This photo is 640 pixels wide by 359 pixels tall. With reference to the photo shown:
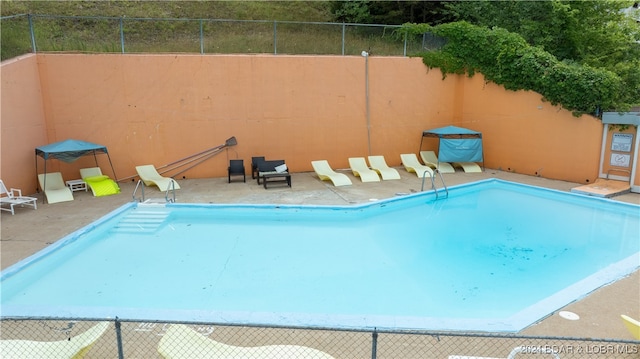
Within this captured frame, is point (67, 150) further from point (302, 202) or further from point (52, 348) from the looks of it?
point (52, 348)

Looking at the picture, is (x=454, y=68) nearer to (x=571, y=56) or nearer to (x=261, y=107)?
(x=571, y=56)

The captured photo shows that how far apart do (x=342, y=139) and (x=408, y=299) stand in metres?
8.18

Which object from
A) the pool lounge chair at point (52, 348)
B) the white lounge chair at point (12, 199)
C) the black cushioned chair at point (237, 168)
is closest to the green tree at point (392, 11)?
the black cushioned chair at point (237, 168)

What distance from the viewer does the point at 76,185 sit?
1179cm

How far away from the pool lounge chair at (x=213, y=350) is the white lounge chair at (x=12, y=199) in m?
7.06

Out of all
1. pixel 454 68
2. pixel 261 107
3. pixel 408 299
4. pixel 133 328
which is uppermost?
pixel 454 68

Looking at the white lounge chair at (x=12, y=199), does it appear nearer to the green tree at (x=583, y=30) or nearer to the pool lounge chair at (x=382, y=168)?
the pool lounge chair at (x=382, y=168)

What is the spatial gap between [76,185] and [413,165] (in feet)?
32.2

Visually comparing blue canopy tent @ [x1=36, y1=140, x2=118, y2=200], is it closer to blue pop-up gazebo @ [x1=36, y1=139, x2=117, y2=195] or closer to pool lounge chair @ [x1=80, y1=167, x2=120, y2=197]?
blue pop-up gazebo @ [x1=36, y1=139, x2=117, y2=195]

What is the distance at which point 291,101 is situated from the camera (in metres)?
13.8

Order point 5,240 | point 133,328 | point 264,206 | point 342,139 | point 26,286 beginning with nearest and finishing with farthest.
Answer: point 133,328, point 26,286, point 5,240, point 264,206, point 342,139

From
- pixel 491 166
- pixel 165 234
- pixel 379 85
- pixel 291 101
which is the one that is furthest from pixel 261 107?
pixel 491 166

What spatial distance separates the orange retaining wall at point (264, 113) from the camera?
1173 centimetres

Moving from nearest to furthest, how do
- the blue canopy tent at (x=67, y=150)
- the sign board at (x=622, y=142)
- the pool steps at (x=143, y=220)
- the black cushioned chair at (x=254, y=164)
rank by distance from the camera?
the pool steps at (x=143, y=220) < the blue canopy tent at (x=67, y=150) < the sign board at (x=622, y=142) < the black cushioned chair at (x=254, y=164)
